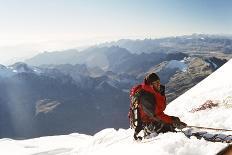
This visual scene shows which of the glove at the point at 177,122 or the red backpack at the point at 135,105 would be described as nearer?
the glove at the point at 177,122

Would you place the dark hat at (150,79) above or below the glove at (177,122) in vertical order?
above

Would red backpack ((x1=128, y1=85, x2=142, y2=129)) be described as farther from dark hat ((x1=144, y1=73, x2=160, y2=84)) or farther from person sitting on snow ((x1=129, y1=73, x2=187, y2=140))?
dark hat ((x1=144, y1=73, x2=160, y2=84))

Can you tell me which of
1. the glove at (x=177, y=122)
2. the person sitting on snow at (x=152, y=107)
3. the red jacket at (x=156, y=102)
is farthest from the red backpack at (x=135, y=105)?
the glove at (x=177, y=122)

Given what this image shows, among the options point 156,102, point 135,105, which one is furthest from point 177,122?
point 135,105

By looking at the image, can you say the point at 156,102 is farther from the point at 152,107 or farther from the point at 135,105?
the point at 135,105

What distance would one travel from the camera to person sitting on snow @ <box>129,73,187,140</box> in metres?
12.7

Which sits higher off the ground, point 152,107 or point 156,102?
point 156,102

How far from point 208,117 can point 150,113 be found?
471 cm

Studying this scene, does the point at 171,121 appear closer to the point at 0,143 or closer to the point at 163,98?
the point at 163,98

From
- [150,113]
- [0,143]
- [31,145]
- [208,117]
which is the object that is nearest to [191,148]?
[150,113]

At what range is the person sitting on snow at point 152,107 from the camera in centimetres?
1267

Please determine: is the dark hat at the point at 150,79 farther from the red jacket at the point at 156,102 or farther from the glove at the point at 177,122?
the glove at the point at 177,122

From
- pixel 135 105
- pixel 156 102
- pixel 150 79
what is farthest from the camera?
pixel 135 105

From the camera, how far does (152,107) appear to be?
501 inches
